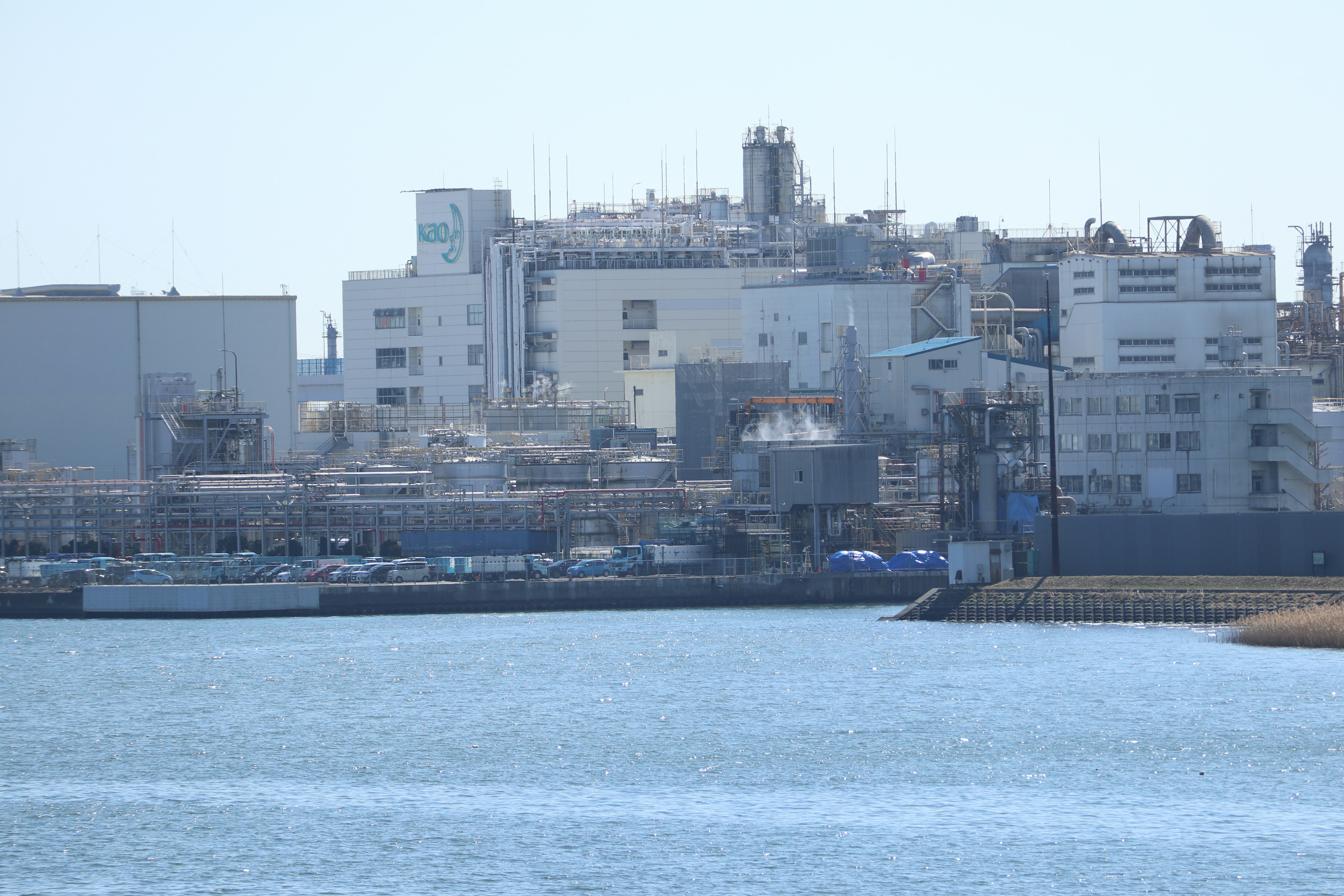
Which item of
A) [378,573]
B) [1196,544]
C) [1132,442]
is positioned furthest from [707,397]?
[1196,544]

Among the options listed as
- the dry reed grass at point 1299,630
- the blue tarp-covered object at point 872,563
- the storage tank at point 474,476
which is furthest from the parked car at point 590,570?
the dry reed grass at point 1299,630

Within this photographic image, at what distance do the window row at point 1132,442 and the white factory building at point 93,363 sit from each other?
171 feet

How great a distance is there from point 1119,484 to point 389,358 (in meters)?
88.4

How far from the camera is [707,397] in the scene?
397 ft

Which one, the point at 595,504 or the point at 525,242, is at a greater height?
the point at 525,242

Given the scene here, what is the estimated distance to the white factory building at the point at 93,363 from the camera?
407ft

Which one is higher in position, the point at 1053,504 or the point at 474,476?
the point at 474,476

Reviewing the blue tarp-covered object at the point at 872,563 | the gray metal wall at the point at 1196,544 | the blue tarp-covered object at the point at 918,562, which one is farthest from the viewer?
the blue tarp-covered object at the point at 872,563

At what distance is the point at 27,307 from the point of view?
408 ft

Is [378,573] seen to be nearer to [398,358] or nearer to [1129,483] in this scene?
[1129,483]

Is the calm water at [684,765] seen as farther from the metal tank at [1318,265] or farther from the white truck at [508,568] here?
the metal tank at [1318,265]

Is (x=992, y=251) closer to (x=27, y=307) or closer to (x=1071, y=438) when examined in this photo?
(x=1071, y=438)

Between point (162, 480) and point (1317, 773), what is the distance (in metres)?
65.9

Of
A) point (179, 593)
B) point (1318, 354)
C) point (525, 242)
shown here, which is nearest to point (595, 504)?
point (179, 593)
